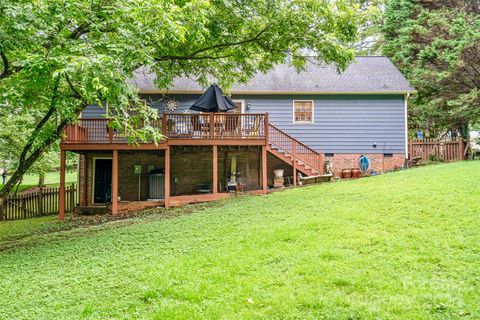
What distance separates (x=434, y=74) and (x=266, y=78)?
22.8ft

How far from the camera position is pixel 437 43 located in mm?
13680

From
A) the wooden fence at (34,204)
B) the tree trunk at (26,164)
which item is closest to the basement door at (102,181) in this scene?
the wooden fence at (34,204)

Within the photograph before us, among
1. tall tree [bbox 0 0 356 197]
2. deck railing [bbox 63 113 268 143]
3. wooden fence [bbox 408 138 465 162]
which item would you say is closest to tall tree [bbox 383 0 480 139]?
wooden fence [bbox 408 138 465 162]

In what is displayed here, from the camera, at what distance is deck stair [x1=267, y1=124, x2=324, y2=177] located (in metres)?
12.1

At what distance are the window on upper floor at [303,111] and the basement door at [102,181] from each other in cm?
784

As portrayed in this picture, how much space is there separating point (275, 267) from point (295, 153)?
818 centimetres

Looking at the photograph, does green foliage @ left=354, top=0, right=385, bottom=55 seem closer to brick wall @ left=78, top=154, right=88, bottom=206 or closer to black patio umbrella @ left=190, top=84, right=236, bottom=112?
black patio umbrella @ left=190, top=84, right=236, bottom=112

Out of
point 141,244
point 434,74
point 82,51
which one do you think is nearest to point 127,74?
point 82,51

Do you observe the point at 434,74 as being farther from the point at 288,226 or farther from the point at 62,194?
the point at 62,194

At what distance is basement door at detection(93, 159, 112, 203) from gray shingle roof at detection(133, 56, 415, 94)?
3346 mm

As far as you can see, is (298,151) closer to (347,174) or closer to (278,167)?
(278,167)

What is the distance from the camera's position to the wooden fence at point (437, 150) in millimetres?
13633

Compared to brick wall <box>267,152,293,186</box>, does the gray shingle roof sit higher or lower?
higher

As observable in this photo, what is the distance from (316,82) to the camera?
14.0 m
